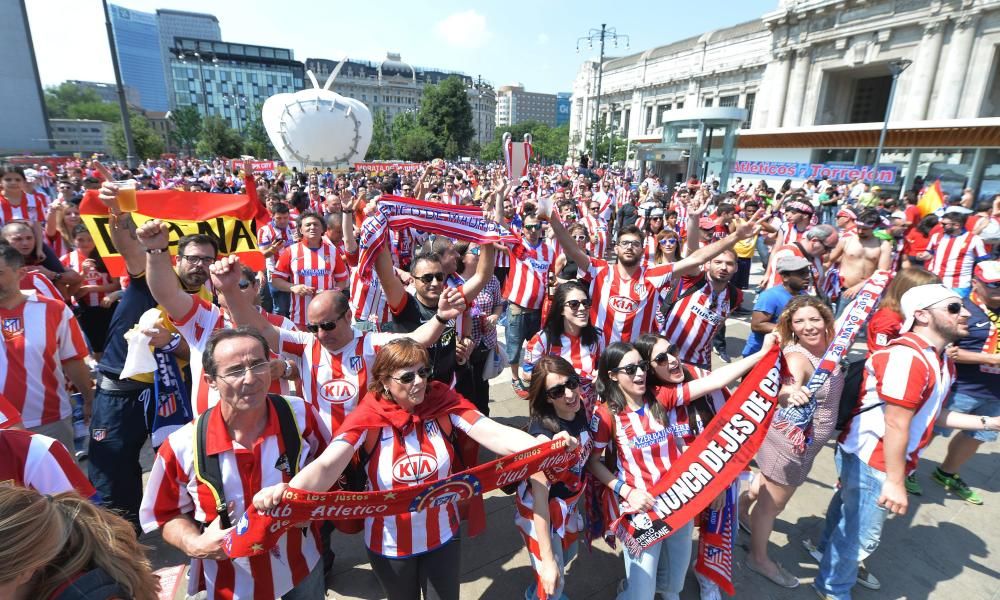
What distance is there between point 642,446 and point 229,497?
6.75 feet

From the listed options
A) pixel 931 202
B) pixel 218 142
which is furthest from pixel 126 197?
pixel 218 142

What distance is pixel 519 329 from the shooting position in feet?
18.7

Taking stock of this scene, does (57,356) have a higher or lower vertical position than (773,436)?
higher

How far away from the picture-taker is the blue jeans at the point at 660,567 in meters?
2.53

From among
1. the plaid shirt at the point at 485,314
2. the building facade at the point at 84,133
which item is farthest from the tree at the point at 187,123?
the plaid shirt at the point at 485,314

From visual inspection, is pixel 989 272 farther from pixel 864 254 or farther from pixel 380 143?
pixel 380 143

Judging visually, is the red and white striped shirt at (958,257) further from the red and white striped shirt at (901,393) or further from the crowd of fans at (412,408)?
the red and white striped shirt at (901,393)

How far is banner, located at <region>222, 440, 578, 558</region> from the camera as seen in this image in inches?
70.2

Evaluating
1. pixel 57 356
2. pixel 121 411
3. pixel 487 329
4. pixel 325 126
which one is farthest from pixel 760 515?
pixel 325 126

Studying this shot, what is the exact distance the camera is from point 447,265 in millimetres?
3930

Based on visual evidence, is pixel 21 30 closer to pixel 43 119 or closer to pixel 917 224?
pixel 43 119

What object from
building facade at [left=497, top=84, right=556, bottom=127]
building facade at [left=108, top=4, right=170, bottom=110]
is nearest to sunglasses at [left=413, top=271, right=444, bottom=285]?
building facade at [left=497, top=84, right=556, bottom=127]

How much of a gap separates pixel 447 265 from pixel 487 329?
688mm

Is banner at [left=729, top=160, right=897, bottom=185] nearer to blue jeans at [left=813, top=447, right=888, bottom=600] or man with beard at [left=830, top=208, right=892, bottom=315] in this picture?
man with beard at [left=830, top=208, right=892, bottom=315]
